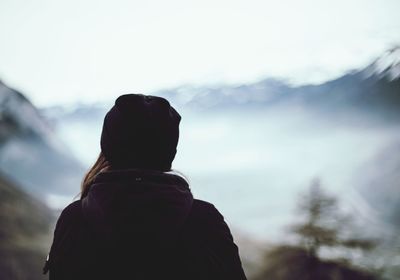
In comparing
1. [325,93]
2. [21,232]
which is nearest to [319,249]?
[325,93]

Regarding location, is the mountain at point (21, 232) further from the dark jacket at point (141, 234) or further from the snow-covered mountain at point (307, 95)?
the dark jacket at point (141, 234)

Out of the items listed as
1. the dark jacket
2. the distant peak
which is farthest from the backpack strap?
the distant peak

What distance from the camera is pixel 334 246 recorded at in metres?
6.68

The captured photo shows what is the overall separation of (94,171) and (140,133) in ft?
0.68

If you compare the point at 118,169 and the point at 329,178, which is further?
the point at 329,178

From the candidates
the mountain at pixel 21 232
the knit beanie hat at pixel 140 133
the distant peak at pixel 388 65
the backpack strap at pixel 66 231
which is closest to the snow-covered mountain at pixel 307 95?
the distant peak at pixel 388 65

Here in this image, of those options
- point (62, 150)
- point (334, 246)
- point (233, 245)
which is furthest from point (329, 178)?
point (233, 245)

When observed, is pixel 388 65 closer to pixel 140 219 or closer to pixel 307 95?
pixel 307 95

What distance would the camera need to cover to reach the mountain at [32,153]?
8422mm

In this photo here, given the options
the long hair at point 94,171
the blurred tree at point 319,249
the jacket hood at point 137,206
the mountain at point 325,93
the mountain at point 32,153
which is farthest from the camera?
the mountain at point 32,153

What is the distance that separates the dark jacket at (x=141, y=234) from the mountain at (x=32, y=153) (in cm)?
789

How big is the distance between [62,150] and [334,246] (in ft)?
21.8

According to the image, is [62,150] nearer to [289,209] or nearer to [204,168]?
[204,168]

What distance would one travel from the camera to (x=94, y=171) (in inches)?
45.0
